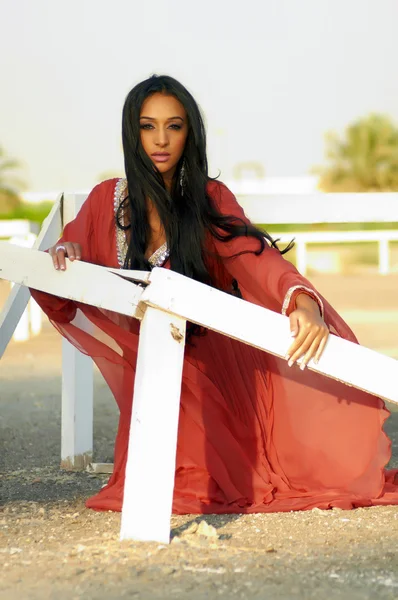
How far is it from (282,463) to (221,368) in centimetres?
39

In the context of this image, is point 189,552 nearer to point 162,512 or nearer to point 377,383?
point 162,512

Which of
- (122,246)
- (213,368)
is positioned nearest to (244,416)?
(213,368)

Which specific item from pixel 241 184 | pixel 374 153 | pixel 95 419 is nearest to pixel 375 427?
pixel 95 419

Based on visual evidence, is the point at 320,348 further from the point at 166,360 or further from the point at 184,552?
the point at 184,552

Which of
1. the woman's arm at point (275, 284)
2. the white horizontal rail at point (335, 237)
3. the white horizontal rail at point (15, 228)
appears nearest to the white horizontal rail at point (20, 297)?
the woman's arm at point (275, 284)

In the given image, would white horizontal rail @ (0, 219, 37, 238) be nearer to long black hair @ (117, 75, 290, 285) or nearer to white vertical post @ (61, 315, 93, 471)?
white vertical post @ (61, 315, 93, 471)

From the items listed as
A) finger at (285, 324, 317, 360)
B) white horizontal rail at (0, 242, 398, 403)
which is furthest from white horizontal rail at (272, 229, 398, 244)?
finger at (285, 324, 317, 360)

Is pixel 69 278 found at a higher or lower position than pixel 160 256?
lower

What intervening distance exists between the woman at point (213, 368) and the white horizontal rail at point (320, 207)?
1.14 ft

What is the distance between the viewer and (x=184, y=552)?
303cm

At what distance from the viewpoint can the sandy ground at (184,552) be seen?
8.86 ft

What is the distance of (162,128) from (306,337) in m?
1.14

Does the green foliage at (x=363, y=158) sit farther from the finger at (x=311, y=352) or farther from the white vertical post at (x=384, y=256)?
the finger at (x=311, y=352)

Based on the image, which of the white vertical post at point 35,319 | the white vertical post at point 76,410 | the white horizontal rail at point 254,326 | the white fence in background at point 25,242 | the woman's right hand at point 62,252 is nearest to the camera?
the white horizontal rail at point 254,326
